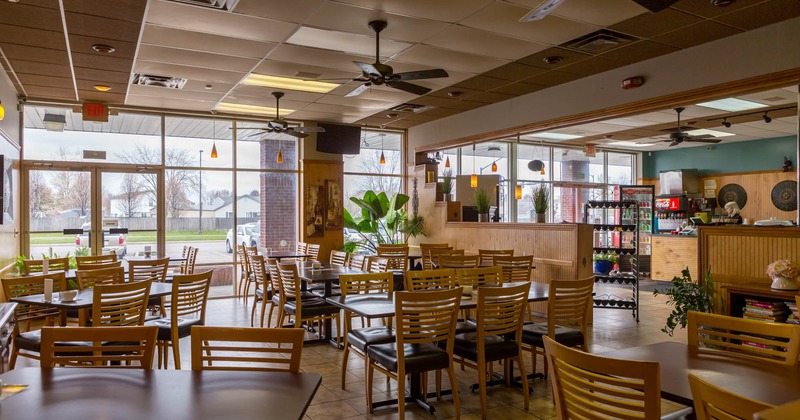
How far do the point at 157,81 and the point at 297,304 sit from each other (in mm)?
4021

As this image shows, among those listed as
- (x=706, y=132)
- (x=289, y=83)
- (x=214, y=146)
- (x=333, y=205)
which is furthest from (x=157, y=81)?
(x=706, y=132)

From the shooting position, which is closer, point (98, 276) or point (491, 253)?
point (98, 276)

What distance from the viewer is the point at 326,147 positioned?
34.1ft

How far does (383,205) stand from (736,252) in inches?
264

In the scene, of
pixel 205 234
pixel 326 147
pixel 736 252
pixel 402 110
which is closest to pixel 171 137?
pixel 205 234

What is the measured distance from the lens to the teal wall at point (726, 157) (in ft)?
40.0

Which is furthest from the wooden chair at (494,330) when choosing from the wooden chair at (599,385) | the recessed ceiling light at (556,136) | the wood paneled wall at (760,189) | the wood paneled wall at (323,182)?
the wood paneled wall at (760,189)

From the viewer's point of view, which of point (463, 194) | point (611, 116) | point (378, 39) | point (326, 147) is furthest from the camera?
point (463, 194)

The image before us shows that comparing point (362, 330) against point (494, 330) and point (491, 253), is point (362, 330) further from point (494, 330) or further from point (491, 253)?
point (491, 253)

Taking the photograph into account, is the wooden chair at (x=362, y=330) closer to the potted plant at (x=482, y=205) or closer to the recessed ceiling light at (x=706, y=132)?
the potted plant at (x=482, y=205)

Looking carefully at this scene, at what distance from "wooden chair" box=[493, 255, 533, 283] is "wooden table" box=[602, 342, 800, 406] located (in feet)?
13.3

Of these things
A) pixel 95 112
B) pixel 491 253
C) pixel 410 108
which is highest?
pixel 410 108

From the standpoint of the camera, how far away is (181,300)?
15.6 feet

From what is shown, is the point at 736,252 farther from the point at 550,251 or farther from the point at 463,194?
the point at 463,194
